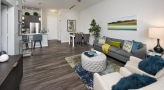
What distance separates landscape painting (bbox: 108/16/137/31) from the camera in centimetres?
427

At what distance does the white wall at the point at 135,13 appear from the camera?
345 centimetres

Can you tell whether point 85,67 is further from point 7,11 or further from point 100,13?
point 100,13

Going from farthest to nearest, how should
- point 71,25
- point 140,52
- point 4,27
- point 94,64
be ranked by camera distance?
point 71,25, point 140,52, point 4,27, point 94,64

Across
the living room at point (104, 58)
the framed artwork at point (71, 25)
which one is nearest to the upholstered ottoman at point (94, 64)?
the living room at point (104, 58)

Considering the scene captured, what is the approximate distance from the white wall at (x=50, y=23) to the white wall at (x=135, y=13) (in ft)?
17.6

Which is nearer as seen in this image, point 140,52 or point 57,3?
point 140,52

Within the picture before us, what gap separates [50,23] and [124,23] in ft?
25.7

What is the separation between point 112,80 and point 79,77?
1184 millimetres

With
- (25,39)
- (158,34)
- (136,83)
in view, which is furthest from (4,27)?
(158,34)

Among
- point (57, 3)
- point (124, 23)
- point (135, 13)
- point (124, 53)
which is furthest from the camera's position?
point (57, 3)

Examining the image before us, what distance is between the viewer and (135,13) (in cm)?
418

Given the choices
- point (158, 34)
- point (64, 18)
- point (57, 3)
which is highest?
point (57, 3)

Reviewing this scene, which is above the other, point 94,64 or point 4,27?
point 4,27

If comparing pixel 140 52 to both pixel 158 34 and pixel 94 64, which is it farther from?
pixel 94 64
